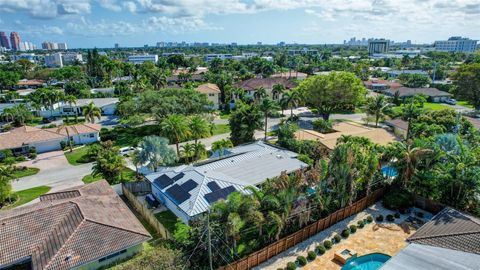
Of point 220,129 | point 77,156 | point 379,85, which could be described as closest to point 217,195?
point 77,156

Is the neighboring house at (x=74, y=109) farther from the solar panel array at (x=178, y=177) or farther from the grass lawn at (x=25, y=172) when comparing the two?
the solar panel array at (x=178, y=177)

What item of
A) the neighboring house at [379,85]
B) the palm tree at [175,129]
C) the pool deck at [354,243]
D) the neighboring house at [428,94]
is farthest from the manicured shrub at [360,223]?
the neighboring house at [379,85]

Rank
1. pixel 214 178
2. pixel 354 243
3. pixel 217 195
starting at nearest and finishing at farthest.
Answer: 1. pixel 354 243
2. pixel 217 195
3. pixel 214 178

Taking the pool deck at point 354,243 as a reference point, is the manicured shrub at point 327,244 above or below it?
above

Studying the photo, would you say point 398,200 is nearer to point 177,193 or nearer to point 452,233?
point 452,233

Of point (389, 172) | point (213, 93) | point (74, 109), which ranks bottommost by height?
point (389, 172)

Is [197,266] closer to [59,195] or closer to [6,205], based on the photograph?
[59,195]

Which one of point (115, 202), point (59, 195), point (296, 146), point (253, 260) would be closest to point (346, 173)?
point (253, 260)

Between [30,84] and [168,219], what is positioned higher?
[30,84]

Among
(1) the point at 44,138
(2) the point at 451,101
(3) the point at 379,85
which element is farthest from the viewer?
(3) the point at 379,85

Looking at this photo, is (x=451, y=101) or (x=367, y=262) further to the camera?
(x=451, y=101)
